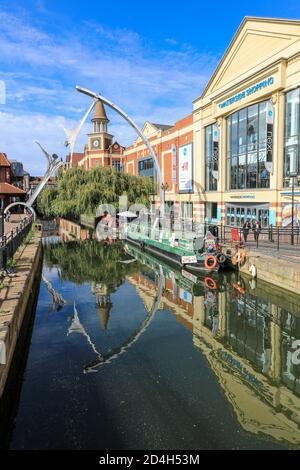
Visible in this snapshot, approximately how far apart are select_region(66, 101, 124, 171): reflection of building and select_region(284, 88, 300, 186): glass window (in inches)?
1949

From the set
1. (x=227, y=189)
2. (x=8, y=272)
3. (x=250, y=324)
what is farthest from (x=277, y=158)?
(x=8, y=272)

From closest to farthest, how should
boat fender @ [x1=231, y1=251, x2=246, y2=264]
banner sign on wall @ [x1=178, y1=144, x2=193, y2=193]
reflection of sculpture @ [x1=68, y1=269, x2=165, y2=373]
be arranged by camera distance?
reflection of sculpture @ [x1=68, y1=269, x2=165, y2=373], boat fender @ [x1=231, y1=251, x2=246, y2=264], banner sign on wall @ [x1=178, y1=144, x2=193, y2=193]

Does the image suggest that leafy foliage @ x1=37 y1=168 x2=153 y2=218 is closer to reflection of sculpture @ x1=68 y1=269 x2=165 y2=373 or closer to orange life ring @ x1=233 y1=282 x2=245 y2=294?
orange life ring @ x1=233 y1=282 x2=245 y2=294

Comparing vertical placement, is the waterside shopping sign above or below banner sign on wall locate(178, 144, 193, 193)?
above

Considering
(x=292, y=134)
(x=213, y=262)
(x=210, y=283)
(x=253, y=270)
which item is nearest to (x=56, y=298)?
(x=210, y=283)

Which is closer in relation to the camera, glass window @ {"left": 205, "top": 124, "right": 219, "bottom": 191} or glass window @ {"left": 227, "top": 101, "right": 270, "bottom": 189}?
glass window @ {"left": 227, "top": 101, "right": 270, "bottom": 189}

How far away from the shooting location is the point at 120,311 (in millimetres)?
13508

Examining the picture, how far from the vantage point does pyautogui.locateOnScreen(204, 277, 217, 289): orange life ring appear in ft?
55.4

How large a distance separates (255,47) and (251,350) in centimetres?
2419

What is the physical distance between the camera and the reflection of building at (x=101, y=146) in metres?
71.5

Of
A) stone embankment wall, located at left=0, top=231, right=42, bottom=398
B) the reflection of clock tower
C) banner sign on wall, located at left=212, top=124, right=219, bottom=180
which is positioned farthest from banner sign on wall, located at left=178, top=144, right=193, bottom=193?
the reflection of clock tower

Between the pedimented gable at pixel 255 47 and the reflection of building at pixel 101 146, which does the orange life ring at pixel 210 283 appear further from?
the reflection of building at pixel 101 146

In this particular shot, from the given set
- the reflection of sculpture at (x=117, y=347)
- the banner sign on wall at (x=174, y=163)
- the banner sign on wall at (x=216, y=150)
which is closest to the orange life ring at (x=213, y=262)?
the reflection of sculpture at (x=117, y=347)

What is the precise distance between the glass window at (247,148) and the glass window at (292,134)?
5.66 feet
